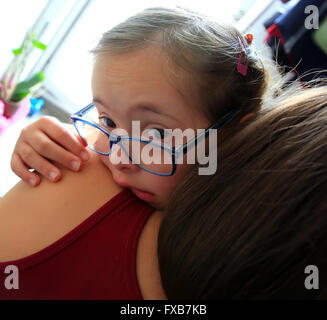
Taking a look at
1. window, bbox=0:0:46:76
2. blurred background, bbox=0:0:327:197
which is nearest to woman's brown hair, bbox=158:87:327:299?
blurred background, bbox=0:0:327:197

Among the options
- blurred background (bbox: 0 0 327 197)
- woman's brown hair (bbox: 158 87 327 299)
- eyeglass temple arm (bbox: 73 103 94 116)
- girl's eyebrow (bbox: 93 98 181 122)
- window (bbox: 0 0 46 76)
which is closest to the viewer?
woman's brown hair (bbox: 158 87 327 299)

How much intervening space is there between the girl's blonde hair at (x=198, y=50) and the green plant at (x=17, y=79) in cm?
116

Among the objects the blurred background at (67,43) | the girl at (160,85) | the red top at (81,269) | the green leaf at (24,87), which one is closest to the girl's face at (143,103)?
the girl at (160,85)

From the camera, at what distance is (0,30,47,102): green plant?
164 cm

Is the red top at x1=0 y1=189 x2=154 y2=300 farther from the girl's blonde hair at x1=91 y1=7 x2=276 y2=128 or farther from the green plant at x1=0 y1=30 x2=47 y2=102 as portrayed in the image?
the green plant at x1=0 y1=30 x2=47 y2=102

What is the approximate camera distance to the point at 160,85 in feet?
1.85

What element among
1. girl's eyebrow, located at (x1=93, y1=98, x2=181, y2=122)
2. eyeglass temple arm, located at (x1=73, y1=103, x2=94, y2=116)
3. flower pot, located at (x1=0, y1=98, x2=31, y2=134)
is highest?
flower pot, located at (x1=0, y1=98, x2=31, y2=134)

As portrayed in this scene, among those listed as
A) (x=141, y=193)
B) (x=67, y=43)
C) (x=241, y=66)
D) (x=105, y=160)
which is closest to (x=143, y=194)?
(x=141, y=193)

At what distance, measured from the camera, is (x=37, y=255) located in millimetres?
514

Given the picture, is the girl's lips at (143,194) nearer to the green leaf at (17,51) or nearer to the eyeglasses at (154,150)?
the eyeglasses at (154,150)

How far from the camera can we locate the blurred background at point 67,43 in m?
1.12

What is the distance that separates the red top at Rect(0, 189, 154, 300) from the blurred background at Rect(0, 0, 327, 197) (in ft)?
2.02

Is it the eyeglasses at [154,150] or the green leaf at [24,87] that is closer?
the eyeglasses at [154,150]

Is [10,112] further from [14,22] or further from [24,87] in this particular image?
[14,22]
